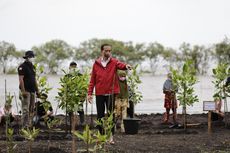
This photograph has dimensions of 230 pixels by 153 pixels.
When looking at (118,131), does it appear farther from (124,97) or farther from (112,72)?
(112,72)

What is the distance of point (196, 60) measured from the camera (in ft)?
135

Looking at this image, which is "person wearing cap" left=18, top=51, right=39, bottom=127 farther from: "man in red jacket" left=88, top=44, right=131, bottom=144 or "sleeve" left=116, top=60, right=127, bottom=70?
"sleeve" left=116, top=60, right=127, bottom=70

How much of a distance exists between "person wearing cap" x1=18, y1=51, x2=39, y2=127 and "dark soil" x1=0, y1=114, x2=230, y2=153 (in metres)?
0.41

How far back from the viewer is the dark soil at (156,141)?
265 inches

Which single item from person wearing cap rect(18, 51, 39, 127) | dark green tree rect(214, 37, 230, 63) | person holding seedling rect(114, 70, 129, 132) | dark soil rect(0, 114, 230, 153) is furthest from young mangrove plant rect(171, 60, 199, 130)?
dark green tree rect(214, 37, 230, 63)

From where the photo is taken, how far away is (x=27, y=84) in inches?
364

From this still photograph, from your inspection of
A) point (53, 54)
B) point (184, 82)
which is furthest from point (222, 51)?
point (184, 82)

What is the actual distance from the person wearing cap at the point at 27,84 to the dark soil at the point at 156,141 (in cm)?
41

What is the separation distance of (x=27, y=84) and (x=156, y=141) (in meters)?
2.99

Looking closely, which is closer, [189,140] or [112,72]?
[112,72]

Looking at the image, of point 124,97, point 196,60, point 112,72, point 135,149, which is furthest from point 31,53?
point 196,60

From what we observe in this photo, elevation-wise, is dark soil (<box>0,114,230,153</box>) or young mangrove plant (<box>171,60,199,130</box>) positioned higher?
young mangrove plant (<box>171,60,199,130</box>)

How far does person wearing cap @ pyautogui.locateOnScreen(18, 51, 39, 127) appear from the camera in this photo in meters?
9.14

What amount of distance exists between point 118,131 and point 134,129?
72cm
